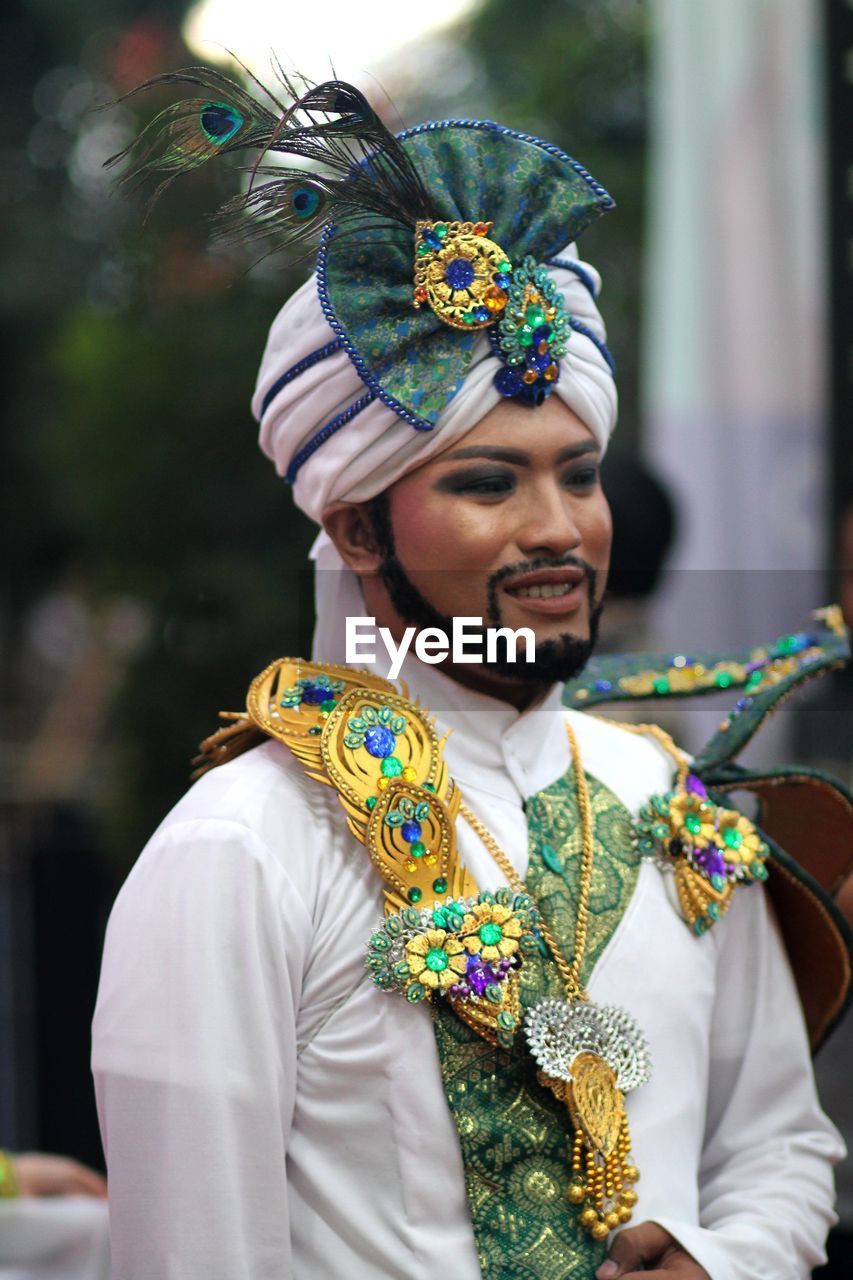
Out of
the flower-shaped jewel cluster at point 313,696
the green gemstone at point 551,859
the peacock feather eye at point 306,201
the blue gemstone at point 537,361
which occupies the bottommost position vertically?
the green gemstone at point 551,859

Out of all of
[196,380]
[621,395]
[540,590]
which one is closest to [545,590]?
[540,590]

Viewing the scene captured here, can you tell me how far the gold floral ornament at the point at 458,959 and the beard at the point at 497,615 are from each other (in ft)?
0.97

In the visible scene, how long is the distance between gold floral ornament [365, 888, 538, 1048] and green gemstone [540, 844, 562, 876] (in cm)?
16

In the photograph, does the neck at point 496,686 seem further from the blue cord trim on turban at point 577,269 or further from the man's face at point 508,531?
the blue cord trim on turban at point 577,269

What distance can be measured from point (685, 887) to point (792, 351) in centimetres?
300

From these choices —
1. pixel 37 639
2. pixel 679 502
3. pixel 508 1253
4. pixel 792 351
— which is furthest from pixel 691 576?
pixel 37 639

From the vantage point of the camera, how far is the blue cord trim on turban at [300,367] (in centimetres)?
203

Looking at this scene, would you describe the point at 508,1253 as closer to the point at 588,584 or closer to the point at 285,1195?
the point at 285,1195

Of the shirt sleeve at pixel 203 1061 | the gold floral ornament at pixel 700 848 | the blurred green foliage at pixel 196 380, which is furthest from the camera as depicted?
the blurred green foliage at pixel 196 380

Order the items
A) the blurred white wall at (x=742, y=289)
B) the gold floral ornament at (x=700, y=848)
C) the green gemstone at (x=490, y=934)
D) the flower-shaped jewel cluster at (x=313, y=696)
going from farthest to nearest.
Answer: the blurred white wall at (x=742, y=289) → the gold floral ornament at (x=700, y=848) → the flower-shaped jewel cluster at (x=313, y=696) → the green gemstone at (x=490, y=934)

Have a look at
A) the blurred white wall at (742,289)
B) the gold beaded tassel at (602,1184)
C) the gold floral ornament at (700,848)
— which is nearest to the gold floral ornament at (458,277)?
the gold floral ornament at (700,848)

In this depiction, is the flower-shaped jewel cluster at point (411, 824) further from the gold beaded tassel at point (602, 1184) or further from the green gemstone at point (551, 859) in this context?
A: the gold beaded tassel at point (602, 1184)

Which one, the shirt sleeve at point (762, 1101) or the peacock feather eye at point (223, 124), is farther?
the shirt sleeve at point (762, 1101)

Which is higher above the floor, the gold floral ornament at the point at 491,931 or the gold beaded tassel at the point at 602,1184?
the gold floral ornament at the point at 491,931
